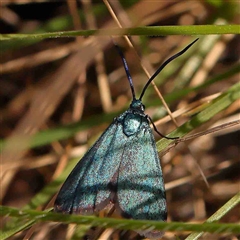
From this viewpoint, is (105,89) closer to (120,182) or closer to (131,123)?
(131,123)

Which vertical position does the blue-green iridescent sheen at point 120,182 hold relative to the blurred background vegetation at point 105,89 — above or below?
below

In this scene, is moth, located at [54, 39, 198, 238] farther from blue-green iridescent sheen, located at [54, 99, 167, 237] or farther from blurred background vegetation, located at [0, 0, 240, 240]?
blurred background vegetation, located at [0, 0, 240, 240]

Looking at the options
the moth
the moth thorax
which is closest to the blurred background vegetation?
the moth thorax

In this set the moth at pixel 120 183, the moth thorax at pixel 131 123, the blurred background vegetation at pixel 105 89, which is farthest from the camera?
the blurred background vegetation at pixel 105 89

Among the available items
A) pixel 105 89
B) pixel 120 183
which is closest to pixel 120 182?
pixel 120 183

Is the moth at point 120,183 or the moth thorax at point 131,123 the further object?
the moth thorax at point 131,123

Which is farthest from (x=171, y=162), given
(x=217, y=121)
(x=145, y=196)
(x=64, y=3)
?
(x=64, y=3)

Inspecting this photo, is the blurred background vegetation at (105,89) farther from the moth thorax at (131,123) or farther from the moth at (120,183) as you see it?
the moth at (120,183)

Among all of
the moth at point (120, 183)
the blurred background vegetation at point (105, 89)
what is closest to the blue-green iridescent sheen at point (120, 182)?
the moth at point (120, 183)

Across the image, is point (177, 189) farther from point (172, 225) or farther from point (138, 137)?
point (172, 225)

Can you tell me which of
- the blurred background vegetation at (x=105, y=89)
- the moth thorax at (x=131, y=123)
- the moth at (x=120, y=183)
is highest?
the blurred background vegetation at (x=105, y=89)
